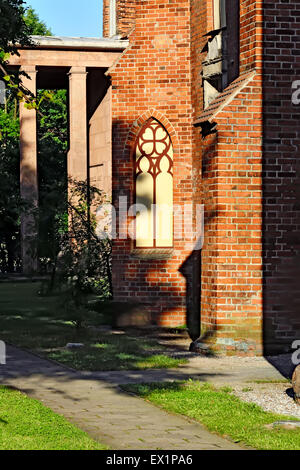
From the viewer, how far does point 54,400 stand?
374 inches

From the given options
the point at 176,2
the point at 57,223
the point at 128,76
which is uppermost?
the point at 176,2

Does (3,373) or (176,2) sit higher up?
(176,2)

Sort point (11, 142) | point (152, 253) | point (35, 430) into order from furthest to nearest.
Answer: point (11, 142) → point (152, 253) → point (35, 430)

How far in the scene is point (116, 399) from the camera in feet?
31.3

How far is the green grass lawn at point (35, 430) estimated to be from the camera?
7234 mm

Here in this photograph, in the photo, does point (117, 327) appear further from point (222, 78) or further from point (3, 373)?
point (3, 373)

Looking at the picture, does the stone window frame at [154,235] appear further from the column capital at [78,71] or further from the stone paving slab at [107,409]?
the column capital at [78,71]

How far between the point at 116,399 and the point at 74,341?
558 centimetres

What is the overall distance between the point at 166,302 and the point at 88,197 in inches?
139

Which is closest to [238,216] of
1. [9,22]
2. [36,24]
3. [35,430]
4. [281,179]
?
[281,179]

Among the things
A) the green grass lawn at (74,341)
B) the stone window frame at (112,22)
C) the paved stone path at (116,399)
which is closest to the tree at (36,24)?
the stone window frame at (112,22)

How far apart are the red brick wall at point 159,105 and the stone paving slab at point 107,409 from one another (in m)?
5.83

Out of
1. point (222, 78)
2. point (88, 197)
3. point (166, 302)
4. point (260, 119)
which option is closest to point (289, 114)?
point (260, 119)

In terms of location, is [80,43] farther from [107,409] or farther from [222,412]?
[222,412]
